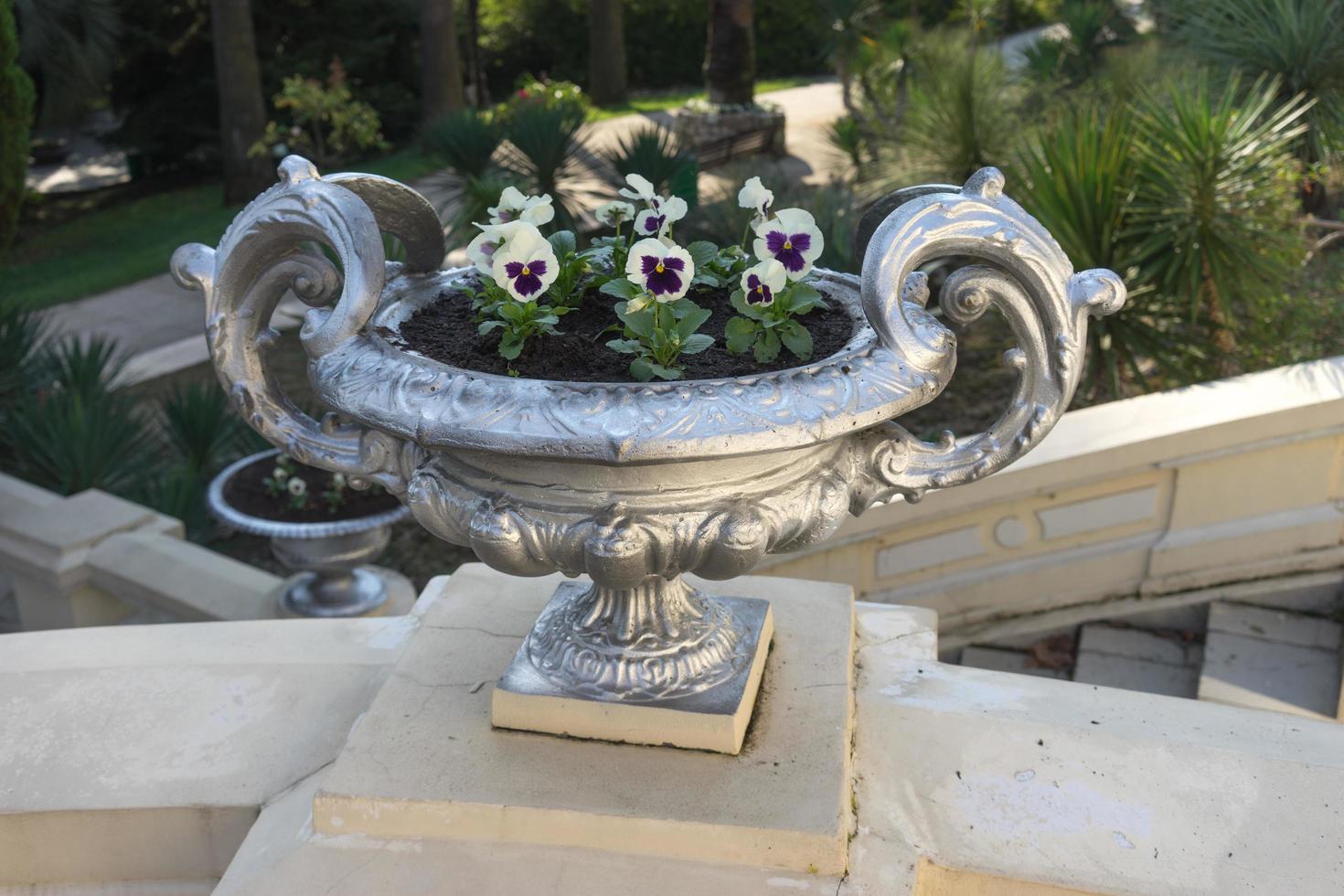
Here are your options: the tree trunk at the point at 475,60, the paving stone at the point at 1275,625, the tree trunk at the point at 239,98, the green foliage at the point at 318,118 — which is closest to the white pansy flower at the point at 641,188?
the paving stone at the point at 1275,625

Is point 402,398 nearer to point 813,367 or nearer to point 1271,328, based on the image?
point 813,367

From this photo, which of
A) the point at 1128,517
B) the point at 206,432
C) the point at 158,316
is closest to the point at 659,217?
the point at 1128,517

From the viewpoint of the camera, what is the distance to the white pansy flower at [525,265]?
5.32 ft

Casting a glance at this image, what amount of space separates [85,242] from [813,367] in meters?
11.7

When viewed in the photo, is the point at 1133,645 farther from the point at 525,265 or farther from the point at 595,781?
the point at 525,265

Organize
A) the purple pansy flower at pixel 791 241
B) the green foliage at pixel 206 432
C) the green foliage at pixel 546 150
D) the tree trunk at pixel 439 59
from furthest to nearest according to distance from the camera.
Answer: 1. the tree trunk at pixel 439 59
2. the green foliage at pixel 546 150
3. the green foliage at pixel 206 432
4. the purple pansy flower at pixel 791 241

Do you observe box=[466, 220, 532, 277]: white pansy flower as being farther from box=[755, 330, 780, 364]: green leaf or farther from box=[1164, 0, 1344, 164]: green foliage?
box=[1164, 0, 1344, 164]: green foliage

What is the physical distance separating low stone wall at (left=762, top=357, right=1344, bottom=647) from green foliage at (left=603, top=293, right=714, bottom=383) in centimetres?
194

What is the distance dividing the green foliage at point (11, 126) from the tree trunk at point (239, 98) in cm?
266

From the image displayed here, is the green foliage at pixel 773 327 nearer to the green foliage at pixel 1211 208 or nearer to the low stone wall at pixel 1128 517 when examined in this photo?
the low stone wall at pixel 1128 517

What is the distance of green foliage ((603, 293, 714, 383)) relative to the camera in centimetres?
158

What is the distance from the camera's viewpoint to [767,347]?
5.44ft

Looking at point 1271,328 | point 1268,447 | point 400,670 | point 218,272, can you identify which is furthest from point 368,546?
point 1271,328

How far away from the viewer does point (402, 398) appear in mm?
1535
